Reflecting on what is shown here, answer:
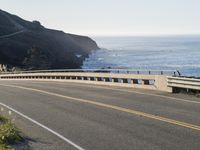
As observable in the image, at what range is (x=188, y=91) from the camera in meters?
23.1

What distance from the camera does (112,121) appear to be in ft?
51.3

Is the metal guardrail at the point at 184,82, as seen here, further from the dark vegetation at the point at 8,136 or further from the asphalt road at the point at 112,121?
the dark vegetation at the point at 8,136

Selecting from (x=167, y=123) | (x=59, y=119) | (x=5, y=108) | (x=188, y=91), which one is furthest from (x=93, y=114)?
(x=188, y=91)

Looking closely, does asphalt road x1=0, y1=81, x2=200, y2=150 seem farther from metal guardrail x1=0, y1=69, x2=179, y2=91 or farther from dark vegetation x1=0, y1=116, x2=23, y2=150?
metal guardrail x1=0, y1=69, x2=179, y2=91

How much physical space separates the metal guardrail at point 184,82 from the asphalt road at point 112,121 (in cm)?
72

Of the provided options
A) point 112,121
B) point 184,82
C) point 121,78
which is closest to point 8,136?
point 112,121

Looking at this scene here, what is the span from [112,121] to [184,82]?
8.10 m

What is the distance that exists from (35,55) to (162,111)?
130372 mm

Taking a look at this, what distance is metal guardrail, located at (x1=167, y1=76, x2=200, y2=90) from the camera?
72.5ft

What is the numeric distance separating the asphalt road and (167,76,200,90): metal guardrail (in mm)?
718

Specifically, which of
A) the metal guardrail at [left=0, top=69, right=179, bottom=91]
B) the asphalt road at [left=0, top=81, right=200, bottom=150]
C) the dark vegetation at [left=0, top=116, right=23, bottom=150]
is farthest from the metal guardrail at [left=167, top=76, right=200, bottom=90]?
the dark vegetation at [left=0, top=116, right=23, bottom=150]

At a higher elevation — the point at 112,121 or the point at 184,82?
the point at 184,82

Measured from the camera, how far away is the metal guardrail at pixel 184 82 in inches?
870

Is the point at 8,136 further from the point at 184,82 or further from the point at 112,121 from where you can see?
the point at 184,82
